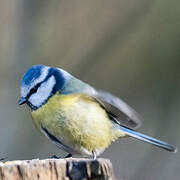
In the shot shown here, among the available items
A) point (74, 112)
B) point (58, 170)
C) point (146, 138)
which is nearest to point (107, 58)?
point (146, 138)

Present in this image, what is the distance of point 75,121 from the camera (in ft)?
5.84

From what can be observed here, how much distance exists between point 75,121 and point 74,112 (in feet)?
0.12

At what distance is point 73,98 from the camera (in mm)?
1840

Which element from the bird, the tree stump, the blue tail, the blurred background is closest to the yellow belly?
the bird

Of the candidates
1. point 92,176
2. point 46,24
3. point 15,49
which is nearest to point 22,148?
point 15,49

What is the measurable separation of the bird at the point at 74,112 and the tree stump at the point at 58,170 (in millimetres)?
464

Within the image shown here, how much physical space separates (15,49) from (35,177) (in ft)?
7.89

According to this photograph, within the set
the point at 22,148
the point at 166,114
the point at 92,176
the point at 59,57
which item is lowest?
the point at 22,148

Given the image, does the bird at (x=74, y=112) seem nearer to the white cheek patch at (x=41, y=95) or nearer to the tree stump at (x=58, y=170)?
the white cheek patch at (x=41, y=95)

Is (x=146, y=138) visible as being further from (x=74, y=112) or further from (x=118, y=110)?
(x=74, y=112)

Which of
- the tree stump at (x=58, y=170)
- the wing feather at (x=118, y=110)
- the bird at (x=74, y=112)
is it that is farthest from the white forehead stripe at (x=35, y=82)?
the tree stump at (x=58, y=170)

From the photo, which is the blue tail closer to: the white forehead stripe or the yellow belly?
the yellow belly

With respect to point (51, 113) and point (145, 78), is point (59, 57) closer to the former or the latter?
point (145, 78)

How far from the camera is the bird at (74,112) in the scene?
70.2 inches
